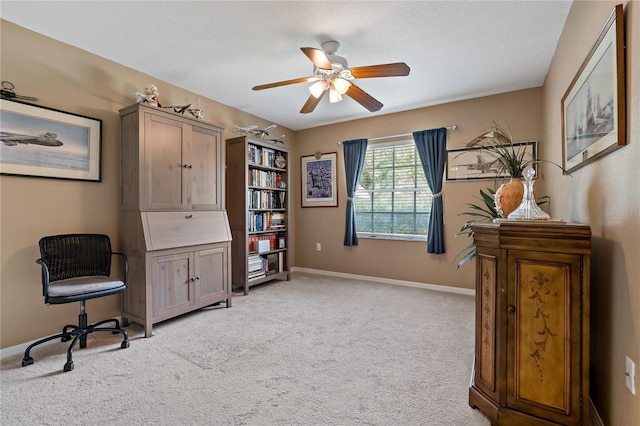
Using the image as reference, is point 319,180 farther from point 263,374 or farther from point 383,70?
point 263,374

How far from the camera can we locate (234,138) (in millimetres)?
3900

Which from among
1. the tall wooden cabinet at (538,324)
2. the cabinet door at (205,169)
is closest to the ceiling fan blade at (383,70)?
the tall wooden cabinet at (538,324)

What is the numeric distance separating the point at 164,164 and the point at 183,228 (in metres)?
0.64

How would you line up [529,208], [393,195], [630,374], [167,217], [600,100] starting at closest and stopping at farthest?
[630,374], [600,100], [529,208], [167,217], [393,195]

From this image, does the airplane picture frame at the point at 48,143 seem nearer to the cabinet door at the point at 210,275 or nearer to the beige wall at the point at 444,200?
the cabinet door at the point at 210,275

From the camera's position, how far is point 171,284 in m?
2.77

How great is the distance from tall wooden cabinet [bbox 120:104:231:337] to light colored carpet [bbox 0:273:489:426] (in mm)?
263

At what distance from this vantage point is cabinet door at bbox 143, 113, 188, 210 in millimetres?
2668

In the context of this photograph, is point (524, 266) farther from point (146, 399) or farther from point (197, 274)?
point (197, 274)

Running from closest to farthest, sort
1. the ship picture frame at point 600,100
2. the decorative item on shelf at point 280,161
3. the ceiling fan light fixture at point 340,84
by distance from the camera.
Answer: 1. the ship picture frame at point 600,100
2. the ceiling fan light fixture at point 340,84
3. the decorative item on shelf at point 280,161

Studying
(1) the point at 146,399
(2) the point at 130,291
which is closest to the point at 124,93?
(2) the point at 130,291

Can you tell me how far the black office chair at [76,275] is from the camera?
2.04 m

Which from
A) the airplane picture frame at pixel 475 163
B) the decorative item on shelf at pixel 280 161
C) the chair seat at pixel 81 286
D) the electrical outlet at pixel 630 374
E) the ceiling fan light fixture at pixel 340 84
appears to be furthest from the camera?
the decorative item on shelf at pixel 280 161

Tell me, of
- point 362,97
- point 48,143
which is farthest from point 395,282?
point 48,143
